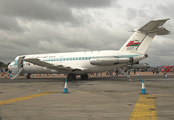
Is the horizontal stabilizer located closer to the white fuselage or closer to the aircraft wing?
the white fuselage

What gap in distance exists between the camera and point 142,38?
733 inches

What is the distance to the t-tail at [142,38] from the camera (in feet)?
58.8

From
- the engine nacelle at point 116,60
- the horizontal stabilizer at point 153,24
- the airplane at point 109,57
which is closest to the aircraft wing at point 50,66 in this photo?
the airplane at point 109,57

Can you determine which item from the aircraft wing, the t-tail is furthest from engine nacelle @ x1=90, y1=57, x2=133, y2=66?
the aircraft wing

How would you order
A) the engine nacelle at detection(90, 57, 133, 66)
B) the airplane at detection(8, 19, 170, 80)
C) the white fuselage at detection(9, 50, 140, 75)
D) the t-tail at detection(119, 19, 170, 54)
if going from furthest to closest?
the white fuselage at detection(9, 50, 140, 75) → the engine nacelle at detection(90, 57, 133, 66) → the airplane at detection(8, 19, 170, 80) → the t-tail at detection(119, 19, 170, 54)

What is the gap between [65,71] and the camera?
2041 centimetres

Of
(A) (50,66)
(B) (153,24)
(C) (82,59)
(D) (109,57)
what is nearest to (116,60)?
(D) (109,57)

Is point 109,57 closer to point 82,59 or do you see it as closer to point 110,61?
point 110,61

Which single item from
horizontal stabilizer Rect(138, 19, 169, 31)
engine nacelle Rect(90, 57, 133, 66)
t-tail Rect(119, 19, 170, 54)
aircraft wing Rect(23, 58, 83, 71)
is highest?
horizontal stabilizer Rect(138, 19, 169, 31)

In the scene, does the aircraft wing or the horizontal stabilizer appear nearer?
the horizontal stabilizer

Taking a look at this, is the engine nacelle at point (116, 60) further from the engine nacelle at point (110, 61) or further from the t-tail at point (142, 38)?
the t-tail at point (142, 38)

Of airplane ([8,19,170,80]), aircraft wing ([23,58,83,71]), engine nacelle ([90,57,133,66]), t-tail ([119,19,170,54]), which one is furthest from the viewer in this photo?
aircraft wing ([23,58,83,71])

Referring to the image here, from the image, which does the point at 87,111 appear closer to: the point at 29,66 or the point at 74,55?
the point at 74,55

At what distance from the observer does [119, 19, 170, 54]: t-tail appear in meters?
17.9
